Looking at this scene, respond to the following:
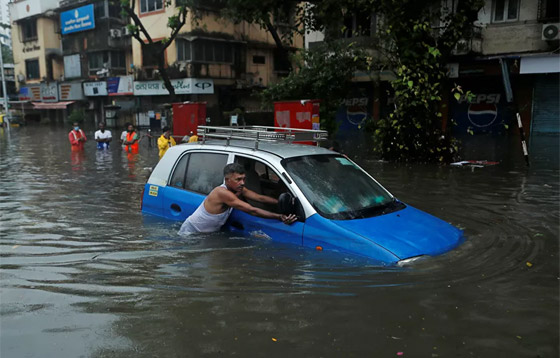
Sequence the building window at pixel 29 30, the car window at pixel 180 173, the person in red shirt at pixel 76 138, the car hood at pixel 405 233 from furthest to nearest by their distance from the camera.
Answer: the building window at pixel 29 30, the person in red shirt at pixel 76 138, the car window at pixel 180 173, the car hood at pixel 405 233

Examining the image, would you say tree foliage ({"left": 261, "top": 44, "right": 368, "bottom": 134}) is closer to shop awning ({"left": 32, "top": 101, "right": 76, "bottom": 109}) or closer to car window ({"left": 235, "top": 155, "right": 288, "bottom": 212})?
car window ({"left": 235, "top": 155, "right": 288, "bottom": 212})

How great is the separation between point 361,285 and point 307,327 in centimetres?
88

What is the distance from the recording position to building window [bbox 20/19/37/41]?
152 feet

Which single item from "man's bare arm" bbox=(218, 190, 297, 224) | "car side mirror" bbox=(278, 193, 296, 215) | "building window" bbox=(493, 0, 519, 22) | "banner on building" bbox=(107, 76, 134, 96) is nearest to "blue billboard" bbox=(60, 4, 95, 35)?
"banner on building" bbox=(107, 76, 134, 96)

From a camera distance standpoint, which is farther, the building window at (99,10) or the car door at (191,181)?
the building window at (99,10)

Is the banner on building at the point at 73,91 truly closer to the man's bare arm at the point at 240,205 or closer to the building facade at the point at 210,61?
the building facade at the point at 210,61

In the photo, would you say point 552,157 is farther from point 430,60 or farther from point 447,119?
point 447,119

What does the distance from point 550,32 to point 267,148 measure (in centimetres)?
1714

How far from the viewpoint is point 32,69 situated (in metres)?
47.9

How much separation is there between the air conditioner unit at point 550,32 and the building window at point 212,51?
2090 cm

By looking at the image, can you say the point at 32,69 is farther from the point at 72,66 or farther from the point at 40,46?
the point at 72,66

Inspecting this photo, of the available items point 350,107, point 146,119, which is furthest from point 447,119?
point 146,119

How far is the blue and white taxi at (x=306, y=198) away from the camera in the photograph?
466 cm

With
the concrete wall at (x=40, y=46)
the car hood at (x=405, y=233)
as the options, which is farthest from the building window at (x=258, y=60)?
the car hood at (x=405, y=233)
